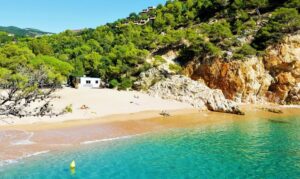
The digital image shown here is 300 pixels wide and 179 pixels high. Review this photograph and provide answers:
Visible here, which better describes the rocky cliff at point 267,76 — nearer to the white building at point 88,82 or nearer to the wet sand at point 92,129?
the wet sand at point 92,129

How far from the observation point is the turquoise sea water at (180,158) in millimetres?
21984

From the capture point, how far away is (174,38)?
7588 cm

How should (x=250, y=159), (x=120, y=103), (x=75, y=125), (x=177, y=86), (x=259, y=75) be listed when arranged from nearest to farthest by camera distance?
1. (x=250, y=159)
2. (x=75, y=125)
3. (x=120, y=103)
4. (x=177, y=86)
5. (x=259, y=75)

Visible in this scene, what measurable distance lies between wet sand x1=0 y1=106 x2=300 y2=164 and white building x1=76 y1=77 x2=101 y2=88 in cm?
2353

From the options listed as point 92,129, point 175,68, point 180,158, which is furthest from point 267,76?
point 180,158

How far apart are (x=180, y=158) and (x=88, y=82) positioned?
45.7 metres

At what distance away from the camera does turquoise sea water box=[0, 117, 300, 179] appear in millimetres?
21984

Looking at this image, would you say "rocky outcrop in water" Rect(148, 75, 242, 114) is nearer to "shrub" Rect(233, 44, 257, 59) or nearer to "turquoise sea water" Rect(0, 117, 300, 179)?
"shrub" Rect(233, 44, 257, 59)

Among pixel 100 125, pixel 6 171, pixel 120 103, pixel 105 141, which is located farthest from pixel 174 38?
pixel 6 171

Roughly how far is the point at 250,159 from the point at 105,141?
13.5 meters

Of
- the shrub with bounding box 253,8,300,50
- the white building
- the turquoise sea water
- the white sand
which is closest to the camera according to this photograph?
the turquoise sea water

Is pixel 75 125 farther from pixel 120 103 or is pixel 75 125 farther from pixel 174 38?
pixel 174 38

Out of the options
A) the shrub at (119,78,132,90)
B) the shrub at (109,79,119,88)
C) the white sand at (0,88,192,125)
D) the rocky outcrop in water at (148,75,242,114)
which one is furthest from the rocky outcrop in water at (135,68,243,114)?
the shrub at (109,79,119,88)

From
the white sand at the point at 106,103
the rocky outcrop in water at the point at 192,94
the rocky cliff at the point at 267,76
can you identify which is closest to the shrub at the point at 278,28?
the rocky cliff at the point at 267,76
